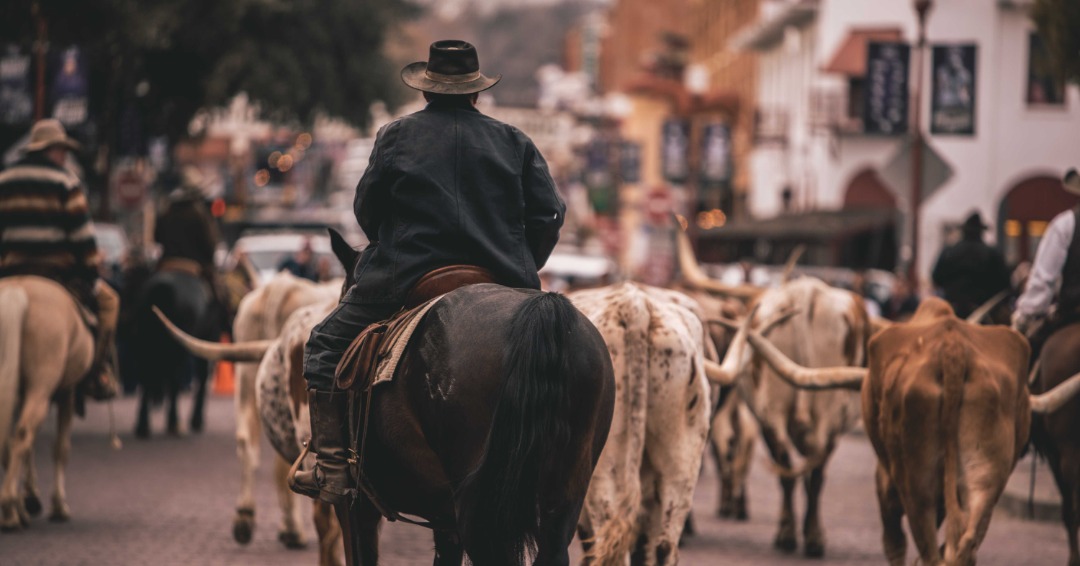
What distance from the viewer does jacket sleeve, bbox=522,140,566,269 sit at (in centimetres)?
675

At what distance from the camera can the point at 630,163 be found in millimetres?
59781

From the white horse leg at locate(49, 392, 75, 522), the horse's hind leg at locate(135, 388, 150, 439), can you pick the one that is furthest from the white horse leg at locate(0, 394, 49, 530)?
the horse's hind leg at locate(135, 388, 150, 439)

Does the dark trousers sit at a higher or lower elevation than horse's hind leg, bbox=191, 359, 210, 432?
higher

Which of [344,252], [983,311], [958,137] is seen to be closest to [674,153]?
[958,137]

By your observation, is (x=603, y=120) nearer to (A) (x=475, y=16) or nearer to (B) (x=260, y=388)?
(A) (x=475, y=16)

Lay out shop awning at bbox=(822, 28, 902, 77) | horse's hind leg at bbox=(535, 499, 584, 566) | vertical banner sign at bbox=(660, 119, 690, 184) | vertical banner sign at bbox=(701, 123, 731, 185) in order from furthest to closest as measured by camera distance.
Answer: vertical banner sign at bbox=(660, 119, 690, 184) → vertical banner sign at bbox=(701, 123, 731, 185) → shop awning at bbox=(822, 28, 902, 77) → horse's hind leg at bbox=(535, 499, 584, 566)

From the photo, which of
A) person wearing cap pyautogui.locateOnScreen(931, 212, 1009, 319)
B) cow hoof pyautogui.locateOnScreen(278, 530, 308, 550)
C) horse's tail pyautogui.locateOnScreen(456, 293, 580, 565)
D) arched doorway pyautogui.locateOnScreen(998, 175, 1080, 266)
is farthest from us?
arched doorway pyautogui.locateOnScreen(998, 175, 1080, 266)

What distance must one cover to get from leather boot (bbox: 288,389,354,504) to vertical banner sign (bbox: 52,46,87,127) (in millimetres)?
15746

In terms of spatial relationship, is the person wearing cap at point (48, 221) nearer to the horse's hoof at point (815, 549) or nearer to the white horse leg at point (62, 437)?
the white horse leg at point (62, 437)

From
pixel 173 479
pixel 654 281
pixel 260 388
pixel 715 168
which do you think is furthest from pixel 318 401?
pixel 715 168

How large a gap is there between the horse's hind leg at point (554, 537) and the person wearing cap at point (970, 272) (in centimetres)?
810

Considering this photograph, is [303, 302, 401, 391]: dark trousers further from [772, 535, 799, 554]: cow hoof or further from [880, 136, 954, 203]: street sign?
[880, 136, 954, 203]: street sign

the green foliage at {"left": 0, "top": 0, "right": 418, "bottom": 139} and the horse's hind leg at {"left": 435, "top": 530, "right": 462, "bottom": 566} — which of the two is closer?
the horse's hind leg at {"left": 435, "top": 530, "right": 462, "bottom": 566}

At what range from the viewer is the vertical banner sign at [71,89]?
21469 millimetres
